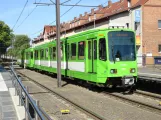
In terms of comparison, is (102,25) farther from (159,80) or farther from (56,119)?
(56,119)

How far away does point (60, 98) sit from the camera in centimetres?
1460

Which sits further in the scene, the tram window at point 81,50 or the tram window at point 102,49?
the tram window at point 81,50

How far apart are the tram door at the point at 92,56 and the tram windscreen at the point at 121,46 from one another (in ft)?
2.95

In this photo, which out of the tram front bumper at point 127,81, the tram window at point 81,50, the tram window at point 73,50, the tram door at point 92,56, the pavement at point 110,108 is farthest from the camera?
the tram window at point 73,50

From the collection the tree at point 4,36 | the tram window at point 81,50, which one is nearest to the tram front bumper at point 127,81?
the tram window at point 81,50

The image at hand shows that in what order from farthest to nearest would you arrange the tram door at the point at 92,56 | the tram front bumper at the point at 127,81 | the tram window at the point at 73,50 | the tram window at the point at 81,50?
the tram window at the point at 73,50
the tram window at the point at 81,50
the tram door at the point at 92,56
the tram front bumper at the point at 127,81

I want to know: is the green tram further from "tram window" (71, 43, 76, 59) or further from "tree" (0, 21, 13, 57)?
"tree" (0, 21, 13, 57)

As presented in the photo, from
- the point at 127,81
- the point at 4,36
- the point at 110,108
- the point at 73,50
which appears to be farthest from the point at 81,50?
the point at 4,36

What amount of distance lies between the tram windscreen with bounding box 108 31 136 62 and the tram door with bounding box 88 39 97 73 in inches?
35.5

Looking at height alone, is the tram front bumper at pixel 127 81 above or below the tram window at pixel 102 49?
below

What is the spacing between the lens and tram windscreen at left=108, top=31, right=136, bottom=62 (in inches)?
605

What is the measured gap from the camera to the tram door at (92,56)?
52.2 feet

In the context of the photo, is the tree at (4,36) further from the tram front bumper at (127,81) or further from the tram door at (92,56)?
the tram front bumper at (127,81)

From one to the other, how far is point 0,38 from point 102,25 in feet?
113
